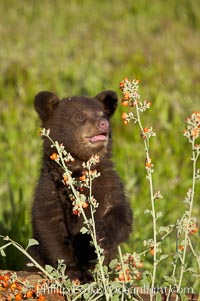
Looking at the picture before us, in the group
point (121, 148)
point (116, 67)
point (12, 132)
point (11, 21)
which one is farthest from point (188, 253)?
point (11, 21)

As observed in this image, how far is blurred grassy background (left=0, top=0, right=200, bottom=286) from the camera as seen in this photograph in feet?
26.1

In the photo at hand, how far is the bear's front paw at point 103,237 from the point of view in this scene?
4664 millimetres

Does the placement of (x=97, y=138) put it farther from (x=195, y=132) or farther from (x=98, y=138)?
(x=195, y=132)

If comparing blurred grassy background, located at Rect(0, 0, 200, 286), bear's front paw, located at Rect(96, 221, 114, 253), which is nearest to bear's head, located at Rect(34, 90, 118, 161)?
bear's front paw, located at Rect(96, 221, 114, 253)

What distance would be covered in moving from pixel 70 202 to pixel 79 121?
2.36 feet

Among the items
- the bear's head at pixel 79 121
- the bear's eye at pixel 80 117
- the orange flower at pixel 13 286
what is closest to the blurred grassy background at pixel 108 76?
the bear's head at pixel 79 121

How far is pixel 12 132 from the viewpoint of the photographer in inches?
357

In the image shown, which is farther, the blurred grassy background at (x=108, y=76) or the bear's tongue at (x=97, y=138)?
the blurred grassy background at (x=108, y=76)

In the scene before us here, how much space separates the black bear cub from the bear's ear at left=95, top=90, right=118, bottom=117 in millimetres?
210

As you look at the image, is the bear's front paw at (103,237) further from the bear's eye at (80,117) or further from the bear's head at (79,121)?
the bear's eye at (80,117)

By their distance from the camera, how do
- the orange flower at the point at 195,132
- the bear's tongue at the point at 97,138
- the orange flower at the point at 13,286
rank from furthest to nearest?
the bear's tongue at the point at 97,138 < the orange flower at the point at 13,286 < the orange flower at the point at 195,132

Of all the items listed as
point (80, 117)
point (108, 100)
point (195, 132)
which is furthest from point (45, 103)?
point (195, 132)

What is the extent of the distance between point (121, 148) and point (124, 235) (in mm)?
3877

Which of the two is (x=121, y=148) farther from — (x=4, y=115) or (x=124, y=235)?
(x=124, y=235)
